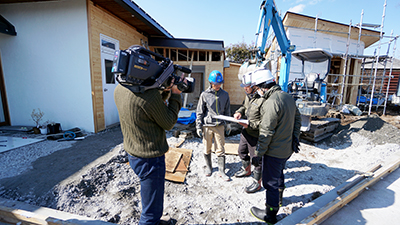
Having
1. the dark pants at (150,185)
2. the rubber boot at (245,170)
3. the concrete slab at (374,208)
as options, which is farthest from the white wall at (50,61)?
the concrete slab at (374,208)

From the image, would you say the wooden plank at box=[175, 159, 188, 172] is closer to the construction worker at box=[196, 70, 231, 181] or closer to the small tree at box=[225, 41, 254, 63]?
the construction worker at box=[196, 70, 231, 181]

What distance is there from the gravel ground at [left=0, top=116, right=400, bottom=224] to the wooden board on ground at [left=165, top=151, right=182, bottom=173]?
0.34m

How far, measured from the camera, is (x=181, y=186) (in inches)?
126

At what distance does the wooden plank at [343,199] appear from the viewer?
2106 millimetres

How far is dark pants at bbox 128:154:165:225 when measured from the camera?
5.54ft

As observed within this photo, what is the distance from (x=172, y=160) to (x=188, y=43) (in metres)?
6.86

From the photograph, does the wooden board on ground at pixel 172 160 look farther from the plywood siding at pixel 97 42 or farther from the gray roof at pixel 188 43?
the gray roof at pixel 188 43

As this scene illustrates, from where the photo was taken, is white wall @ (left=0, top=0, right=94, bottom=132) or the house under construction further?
the house under construction

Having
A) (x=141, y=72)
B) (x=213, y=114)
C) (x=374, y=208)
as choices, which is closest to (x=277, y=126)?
(x=213, y=114)

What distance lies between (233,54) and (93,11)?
17172mm

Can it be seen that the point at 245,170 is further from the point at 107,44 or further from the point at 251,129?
the point at 107,44

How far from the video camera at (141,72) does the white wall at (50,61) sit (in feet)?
15.6

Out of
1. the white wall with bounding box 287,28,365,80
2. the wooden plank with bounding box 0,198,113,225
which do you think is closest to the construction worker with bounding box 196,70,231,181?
the wooden plank with bounding box 0,198,113,225

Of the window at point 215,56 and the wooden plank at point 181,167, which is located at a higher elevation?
the window at point 215,56
